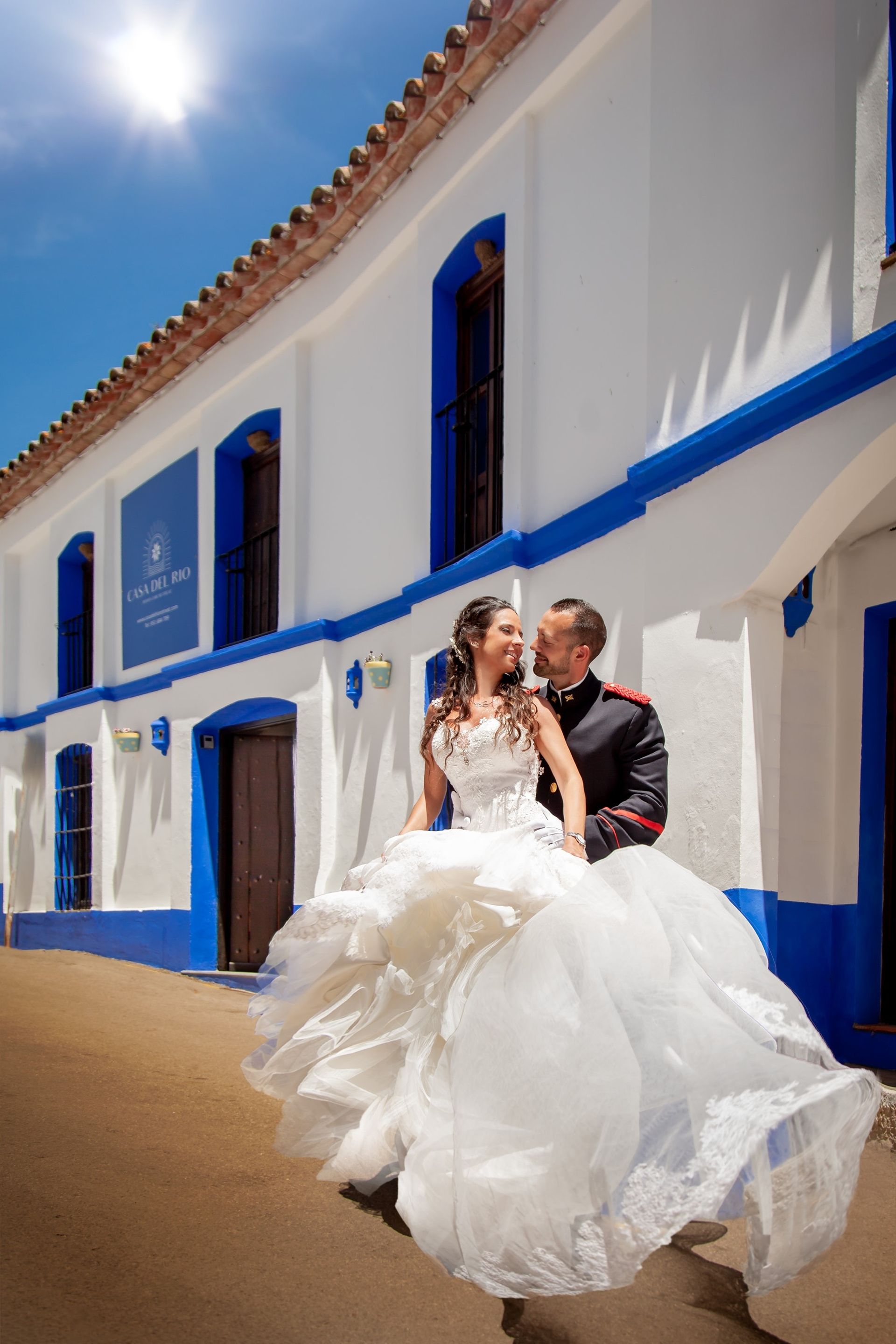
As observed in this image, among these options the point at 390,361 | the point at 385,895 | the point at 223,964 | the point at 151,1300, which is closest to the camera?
the point at 151,1300

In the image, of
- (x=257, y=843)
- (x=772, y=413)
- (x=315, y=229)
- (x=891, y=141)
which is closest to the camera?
(x=891, y=141)

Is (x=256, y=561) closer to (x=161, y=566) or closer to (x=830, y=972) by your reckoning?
(x=161, y=566)

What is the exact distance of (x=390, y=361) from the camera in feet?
24.8

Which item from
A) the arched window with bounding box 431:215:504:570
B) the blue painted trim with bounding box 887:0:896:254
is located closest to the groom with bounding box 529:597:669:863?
the blue painted trim with bounding box 887:0:896:254

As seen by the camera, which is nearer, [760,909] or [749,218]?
[760,909]

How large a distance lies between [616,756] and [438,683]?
3.16 m

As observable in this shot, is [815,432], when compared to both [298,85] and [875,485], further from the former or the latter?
[298,85]

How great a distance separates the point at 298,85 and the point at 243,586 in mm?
4195

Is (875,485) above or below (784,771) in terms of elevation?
above

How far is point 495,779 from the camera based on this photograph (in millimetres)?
3266

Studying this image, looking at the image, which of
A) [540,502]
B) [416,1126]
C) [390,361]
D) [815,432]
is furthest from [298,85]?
[416,1126]

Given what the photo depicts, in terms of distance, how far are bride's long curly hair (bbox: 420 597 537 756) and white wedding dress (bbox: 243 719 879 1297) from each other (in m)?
0.14

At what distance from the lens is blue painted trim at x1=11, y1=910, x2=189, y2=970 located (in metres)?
9.23

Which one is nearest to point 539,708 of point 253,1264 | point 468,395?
point 253,1264
